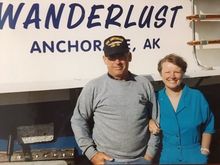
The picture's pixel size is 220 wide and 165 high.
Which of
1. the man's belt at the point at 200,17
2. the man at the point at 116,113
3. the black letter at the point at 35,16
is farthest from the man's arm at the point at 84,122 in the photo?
the man's belt at the point at 200,17

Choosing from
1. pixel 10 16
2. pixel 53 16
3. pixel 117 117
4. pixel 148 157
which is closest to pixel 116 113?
pixel 117 117

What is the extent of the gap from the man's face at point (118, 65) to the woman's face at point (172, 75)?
314 millimetres

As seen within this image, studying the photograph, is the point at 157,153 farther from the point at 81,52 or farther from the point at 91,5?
the point at 91,5

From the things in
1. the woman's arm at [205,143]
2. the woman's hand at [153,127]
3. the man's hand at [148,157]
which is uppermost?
the woman's hand at [153,127]

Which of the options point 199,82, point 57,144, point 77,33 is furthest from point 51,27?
point 199,82

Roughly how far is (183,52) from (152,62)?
28cm

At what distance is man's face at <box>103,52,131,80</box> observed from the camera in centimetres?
292

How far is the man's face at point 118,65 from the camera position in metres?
2.92

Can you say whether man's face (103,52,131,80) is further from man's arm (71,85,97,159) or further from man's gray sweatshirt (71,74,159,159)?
man's arm (71,85,97,159)

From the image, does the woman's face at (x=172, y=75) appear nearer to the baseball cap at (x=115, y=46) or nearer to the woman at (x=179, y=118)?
the woman at (x=179, y=118)

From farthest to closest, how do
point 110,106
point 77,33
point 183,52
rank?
1. point 183,52
2. point 77,33
3. point 110,106

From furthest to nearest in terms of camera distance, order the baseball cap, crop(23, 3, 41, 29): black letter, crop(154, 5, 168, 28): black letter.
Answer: crop(154, 5, 168, 28): black letter
crop(23, 3, 41, 29): black letter
the baseball cap

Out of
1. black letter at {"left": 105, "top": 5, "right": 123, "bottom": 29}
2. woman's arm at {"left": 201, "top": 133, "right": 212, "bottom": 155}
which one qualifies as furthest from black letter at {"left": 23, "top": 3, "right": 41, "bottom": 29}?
woman's arm at {"left": 201, "top": 133, "right": 212, "bottom": 155}

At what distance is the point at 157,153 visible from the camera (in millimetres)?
3072
